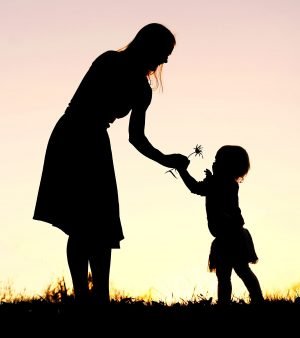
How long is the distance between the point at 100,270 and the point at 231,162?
2.73 m

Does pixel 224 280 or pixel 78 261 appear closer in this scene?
pixel 78 261

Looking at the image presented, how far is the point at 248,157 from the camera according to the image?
7.21 meters

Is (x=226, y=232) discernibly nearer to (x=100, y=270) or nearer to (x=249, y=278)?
(x=249, y=278)

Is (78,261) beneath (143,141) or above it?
beneath

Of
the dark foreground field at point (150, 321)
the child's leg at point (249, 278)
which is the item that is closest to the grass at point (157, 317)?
the dark foreground field at point (150, 321)

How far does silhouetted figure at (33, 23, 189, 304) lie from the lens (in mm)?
4750

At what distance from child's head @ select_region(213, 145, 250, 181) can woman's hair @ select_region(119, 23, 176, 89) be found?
238 cm

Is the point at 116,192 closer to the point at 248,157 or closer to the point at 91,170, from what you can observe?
the point at 91,170

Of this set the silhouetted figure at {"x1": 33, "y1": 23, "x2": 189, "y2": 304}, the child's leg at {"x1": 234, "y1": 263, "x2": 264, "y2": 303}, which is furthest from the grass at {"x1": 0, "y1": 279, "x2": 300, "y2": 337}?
the child's leg at {"x1": 234, "y1": 263, "x2": 264, "y2": 303}

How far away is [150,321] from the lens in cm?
405

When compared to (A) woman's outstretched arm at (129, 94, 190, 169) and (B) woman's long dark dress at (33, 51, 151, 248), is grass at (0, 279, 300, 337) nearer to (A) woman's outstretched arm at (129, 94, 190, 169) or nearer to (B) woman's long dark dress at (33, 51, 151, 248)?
(B) woman's long dark dress at (33, 51, 151, 248)

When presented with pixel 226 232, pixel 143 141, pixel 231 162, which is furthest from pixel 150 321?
pixel 231 162

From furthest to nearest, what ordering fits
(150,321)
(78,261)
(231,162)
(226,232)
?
(231,162), (226,232), (78,261), (150,321)

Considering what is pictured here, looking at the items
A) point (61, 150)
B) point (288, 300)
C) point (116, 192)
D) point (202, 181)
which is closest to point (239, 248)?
point (202, 181)
